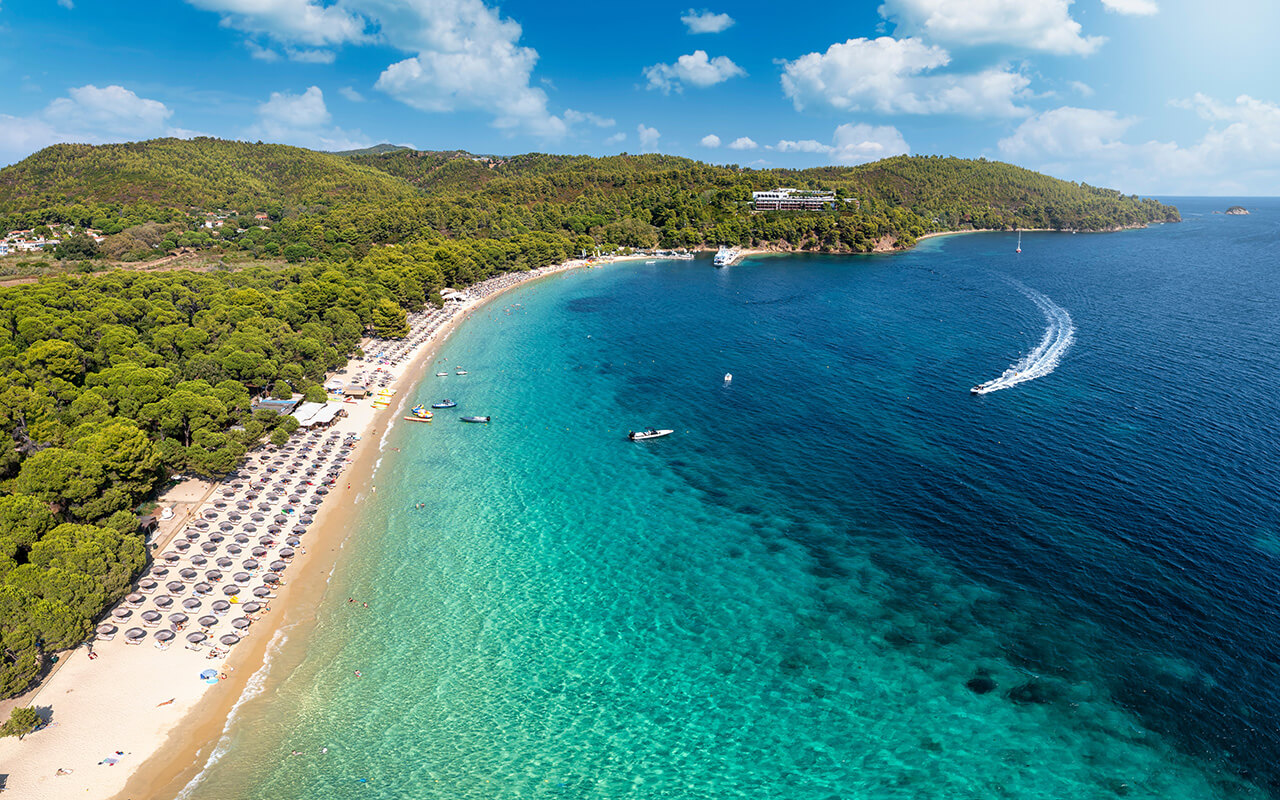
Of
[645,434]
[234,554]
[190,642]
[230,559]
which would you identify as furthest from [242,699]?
[645,434]

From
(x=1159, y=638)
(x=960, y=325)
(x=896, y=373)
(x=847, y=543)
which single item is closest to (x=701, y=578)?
(x=847, y=543)

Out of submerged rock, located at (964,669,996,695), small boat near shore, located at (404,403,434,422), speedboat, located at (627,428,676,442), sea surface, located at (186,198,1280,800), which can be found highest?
small boat near shore, located at (404,403,434,422)

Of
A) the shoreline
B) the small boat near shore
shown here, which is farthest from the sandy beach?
the small boat near shore

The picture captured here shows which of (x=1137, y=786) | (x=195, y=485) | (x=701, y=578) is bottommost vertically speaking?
(x=1137, y=786)

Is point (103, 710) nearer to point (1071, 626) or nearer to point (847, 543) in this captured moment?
point (847, 543)

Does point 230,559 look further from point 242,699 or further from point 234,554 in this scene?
point 242,699

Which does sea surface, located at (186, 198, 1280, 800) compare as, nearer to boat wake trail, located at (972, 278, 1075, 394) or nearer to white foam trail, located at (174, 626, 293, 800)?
white foam trail, located at (174, 626, 293, 800)
